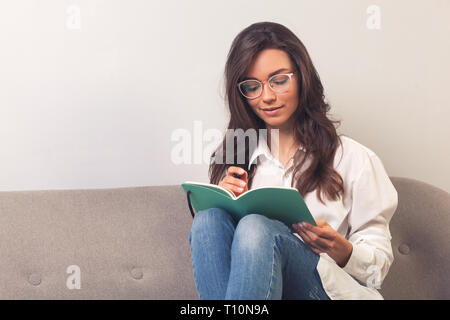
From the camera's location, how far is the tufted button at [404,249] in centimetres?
158

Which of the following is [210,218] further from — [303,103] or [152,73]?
[152,73]

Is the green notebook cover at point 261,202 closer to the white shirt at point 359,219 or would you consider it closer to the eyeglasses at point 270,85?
the white shirt at point 359,219

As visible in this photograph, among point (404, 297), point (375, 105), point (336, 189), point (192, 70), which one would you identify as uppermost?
point (192, 70)

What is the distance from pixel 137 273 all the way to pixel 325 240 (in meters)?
0.64

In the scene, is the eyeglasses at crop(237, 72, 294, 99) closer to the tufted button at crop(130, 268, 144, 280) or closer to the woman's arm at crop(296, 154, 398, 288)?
the woman's arm at crop(296, 154, 398, 288)

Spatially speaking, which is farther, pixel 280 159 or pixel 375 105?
pixel 375 105

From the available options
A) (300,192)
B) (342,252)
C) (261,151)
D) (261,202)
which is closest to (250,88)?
(261,151)

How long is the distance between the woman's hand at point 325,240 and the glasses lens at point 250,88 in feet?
1.42

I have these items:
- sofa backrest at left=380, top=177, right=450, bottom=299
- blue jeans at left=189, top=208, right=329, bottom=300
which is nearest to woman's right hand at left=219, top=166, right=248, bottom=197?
blue jeans at left=189, top=208, right=329, bottom=300

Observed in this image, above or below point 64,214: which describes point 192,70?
above
